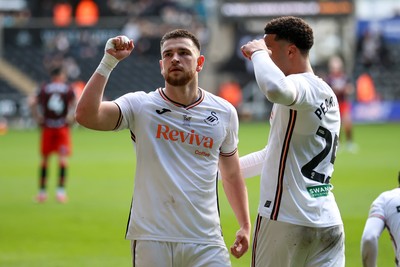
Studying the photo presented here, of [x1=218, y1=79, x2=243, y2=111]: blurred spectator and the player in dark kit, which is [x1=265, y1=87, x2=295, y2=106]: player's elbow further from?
[x1=218, y1=79, x2=243, y2=111]: blurred spectator

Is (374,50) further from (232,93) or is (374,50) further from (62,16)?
(62,16)

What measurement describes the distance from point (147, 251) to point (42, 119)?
1091 cm

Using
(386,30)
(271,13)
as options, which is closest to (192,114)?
(271,13)

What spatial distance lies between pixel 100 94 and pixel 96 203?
10203mm

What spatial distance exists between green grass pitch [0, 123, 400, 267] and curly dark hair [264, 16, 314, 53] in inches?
188

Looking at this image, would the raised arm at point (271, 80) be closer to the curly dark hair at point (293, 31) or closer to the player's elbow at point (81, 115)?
the curly dark hair at point (293, 31)

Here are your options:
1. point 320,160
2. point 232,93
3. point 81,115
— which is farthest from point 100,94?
point 232,93

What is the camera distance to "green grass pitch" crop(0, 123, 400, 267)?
10.8 metres

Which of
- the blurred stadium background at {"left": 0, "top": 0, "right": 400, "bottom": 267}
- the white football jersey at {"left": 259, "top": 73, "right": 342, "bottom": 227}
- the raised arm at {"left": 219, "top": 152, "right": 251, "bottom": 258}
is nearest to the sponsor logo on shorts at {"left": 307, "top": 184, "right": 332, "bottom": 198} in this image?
the white football jersey at {"left": 259, "top": 73, "right": 342, "bottom": 227}

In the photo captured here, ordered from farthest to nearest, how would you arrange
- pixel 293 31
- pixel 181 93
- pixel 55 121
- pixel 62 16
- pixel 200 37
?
1. pixel 62 16
2. pixel 200 37
3. pixel 55 121
4. pixel 181 93
5. pixel 293 31

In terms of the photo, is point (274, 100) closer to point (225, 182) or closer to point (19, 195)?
point (225, 182)

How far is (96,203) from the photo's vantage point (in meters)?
15.5

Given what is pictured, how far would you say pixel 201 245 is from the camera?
563 cm

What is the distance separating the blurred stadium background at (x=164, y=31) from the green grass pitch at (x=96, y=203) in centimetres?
1174
